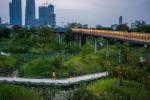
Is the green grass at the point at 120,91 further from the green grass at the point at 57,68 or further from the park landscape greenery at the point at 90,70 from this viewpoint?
the green grass at the point at 57,68

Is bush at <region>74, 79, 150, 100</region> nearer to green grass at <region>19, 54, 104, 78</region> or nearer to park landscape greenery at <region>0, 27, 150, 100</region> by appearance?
park landscape greenery at <region>0, 27, 150, 100</region>

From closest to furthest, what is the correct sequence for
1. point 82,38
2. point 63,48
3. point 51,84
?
point 51,84 < point 63,48 < point 82,38

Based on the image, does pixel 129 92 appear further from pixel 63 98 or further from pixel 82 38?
pixel 82 38

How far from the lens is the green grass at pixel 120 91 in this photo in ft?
106

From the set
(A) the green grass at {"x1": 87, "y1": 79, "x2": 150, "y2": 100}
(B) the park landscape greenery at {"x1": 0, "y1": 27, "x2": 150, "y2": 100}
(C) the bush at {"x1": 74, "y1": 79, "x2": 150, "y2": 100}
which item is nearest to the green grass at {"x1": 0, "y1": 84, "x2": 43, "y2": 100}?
(B) the park landscape greenery at {"x1": 0, "y1": 27, "x2": 150, "y2": 100}

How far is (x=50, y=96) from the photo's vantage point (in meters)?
36.5

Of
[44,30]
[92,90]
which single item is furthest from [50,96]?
[44,30]

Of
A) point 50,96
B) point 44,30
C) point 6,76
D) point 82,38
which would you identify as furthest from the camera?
point 82,38

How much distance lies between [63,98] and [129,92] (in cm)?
667

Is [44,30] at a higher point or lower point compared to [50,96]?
higher

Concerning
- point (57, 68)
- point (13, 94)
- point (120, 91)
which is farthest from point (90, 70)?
point (13, 94)

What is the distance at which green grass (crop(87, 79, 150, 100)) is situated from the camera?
3225 cm

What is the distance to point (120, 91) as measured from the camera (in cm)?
3388

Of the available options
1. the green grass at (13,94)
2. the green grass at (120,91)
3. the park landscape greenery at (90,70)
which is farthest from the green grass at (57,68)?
the green grass at (13,94)
